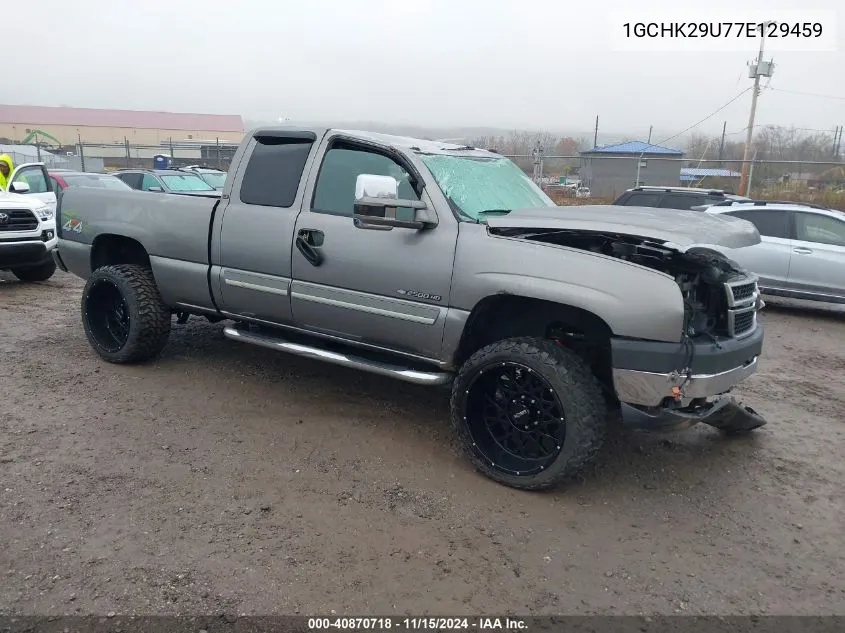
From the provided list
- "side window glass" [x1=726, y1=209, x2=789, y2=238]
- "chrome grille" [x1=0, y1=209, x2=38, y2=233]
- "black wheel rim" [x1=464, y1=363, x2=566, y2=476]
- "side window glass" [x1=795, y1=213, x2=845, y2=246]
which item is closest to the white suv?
"chrome grille" [x1=0, y1=209, x2=38, y2=233]

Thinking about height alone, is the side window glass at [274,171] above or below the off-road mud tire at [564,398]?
above

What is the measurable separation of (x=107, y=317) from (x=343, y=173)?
108 inches

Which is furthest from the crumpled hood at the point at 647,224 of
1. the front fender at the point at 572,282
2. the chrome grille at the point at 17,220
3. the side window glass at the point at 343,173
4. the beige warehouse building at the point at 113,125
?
the beige warehouse building at the point at 113,125

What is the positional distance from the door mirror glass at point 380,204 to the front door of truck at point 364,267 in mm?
172

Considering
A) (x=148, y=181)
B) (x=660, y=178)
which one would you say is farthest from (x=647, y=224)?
(x=660, y=178)

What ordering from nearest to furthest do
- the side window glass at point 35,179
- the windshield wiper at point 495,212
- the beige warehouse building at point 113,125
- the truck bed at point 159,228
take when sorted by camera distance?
the windshield wiper at point 495,212
the truck bed at point 159,228
the side window glass at point 35,179
the beige warehouse building at point 113,125

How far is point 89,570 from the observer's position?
9.89ft

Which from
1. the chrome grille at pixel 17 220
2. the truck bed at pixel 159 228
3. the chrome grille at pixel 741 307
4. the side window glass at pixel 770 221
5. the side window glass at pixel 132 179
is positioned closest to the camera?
the chrome grille at pixel 741 307

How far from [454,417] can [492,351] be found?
0.49 metres

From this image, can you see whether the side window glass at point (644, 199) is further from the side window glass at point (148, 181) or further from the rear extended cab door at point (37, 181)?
the side window glass at point (148, 181)

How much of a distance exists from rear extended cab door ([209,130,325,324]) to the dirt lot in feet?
2.65

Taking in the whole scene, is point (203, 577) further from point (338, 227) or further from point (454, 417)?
point (338, 227)

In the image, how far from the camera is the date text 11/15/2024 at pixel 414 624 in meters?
2.74

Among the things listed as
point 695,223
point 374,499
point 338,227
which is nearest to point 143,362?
point 338,227
